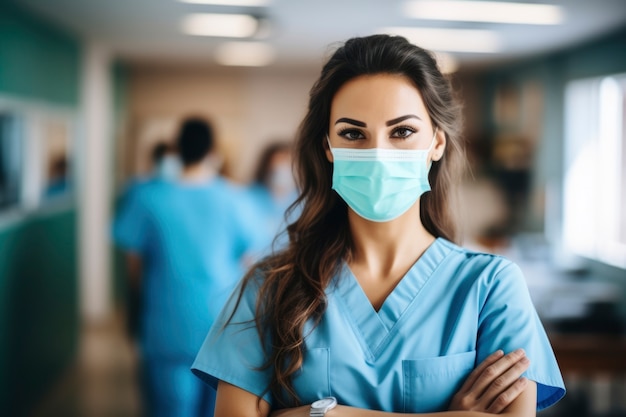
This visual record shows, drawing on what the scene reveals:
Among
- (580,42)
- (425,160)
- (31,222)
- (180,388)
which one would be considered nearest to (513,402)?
(425,160)

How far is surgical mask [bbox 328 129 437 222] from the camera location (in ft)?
4.24

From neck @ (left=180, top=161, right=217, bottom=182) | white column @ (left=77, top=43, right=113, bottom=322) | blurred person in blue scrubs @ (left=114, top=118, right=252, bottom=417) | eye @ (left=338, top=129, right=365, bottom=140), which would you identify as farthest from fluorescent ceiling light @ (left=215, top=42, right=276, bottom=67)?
eye @ (left=338, top=129, right=365, bottom=140)

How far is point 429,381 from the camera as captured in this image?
1198 mm

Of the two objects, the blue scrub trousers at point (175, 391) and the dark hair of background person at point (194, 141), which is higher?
the dark hair of background person at point (194, 141)

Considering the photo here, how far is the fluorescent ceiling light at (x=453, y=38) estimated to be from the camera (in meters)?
4.63

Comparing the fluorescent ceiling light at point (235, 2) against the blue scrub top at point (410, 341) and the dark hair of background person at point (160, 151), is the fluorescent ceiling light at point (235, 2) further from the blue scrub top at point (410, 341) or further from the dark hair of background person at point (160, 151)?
the blue scrub top at point (410, 341)

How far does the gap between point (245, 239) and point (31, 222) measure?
1.60 m

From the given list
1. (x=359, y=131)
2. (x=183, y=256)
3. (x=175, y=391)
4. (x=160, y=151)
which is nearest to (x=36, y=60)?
(x=160, y=151)

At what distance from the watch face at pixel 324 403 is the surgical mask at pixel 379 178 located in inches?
13.9

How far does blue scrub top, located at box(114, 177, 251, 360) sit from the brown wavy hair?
1496 mm

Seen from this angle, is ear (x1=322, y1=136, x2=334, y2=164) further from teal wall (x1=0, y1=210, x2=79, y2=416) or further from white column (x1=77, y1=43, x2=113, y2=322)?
white column (x1=77, y1=43, x2=113, y2=322)

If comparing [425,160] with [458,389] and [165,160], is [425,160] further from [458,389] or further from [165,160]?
[165,160]

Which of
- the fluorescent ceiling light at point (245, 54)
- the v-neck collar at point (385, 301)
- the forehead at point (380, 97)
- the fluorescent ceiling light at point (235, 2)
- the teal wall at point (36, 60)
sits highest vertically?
the fluorescent ceiling light at point (245, 54)

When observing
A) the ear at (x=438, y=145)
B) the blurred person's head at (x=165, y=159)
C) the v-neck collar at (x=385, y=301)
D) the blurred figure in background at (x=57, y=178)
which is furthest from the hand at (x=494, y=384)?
the blurred figure in background at (x=57, y=178)
